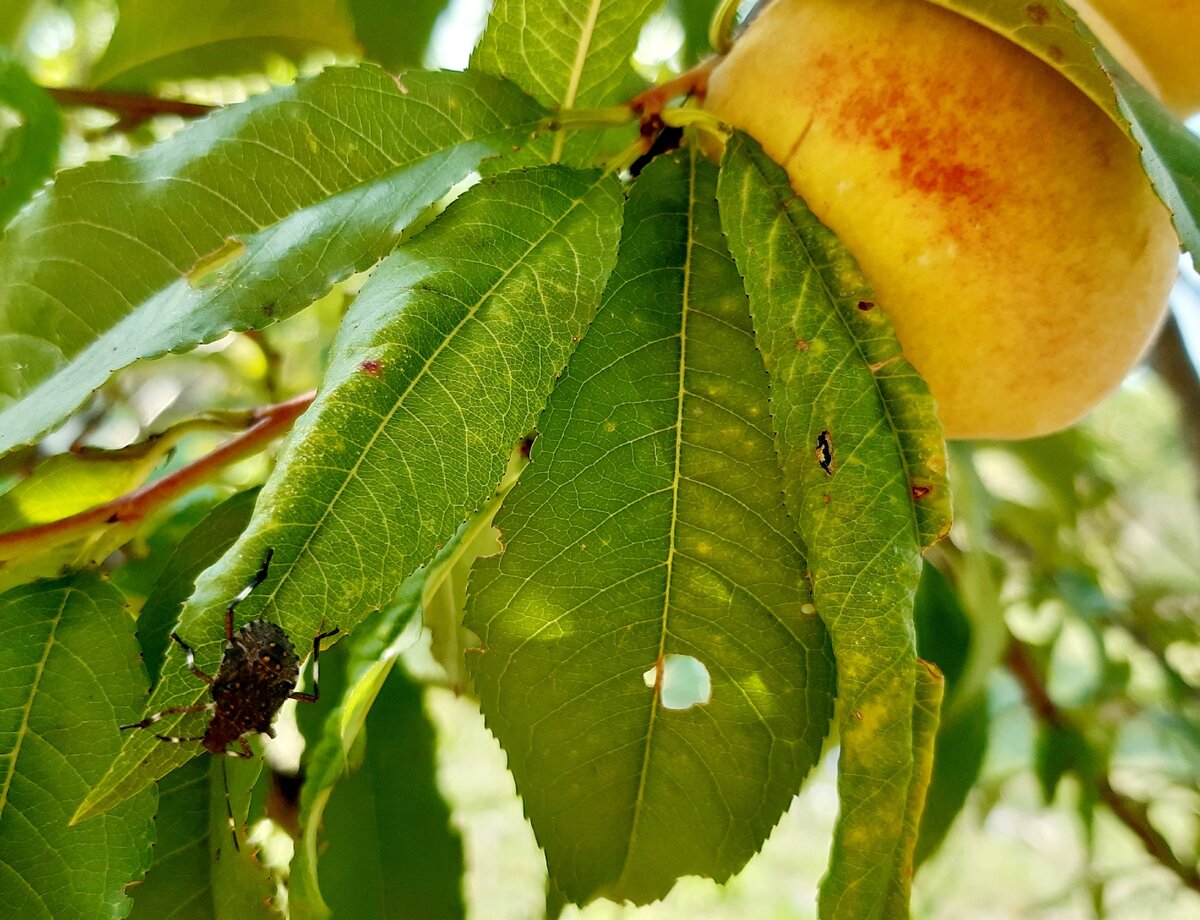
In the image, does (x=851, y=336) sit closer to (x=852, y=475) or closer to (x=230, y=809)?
(x=852, y=475)

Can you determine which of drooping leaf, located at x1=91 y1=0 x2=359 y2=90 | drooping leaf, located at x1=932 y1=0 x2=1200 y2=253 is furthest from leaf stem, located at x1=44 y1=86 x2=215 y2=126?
drooping leaf, located at x1=932 y1=0 x2=1200 y2=253

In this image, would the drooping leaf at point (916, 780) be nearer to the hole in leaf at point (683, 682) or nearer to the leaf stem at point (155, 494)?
the hole in leaf at point (683, 682)

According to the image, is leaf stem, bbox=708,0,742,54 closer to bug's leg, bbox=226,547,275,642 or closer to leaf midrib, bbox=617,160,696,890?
leaf midrib, bbox=617,160,696,890

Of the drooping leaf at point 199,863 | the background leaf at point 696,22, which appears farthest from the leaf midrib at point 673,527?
the background leaf at point 696,22

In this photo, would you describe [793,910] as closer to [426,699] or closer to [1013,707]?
[1013,707]

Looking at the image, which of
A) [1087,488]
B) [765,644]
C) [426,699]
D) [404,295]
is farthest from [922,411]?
[1087,488]
